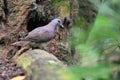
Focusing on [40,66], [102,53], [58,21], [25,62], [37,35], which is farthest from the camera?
[58,21]

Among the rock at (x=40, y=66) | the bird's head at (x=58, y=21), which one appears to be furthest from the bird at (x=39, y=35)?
the rock at (x=40, y=66)

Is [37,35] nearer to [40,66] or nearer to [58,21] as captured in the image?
[58,21]

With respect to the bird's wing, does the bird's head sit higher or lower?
higher

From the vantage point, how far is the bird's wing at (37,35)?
641 cm

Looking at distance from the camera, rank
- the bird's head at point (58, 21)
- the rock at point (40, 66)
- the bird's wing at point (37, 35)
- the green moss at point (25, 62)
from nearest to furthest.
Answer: the rock at point (40, 66) → the green moss at point (25, 62) → the bird's wing at point (37, 35) → the bird's head at point (58, 21)

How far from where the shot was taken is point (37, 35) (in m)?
6.44

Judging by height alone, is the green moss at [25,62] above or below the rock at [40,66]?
below

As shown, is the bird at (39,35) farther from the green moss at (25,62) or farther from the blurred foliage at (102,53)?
the blurred foliage at (102,53)

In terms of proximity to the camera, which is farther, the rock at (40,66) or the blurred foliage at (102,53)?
the rock at (40,66)

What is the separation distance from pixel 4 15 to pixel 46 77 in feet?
12.0

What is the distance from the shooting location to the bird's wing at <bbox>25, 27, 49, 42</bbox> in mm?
6406

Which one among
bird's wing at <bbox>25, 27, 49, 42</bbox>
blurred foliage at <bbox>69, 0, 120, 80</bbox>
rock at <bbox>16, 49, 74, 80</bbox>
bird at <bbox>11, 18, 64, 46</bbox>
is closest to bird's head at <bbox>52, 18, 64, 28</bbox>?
bird at <bbox>11, 18, 64, 46</bbox>

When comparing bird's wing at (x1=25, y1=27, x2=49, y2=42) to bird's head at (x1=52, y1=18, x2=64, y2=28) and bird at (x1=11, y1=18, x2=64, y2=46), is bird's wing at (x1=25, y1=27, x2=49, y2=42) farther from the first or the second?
bird's head at (x1=52, y1=18, x2=64, y2=28)

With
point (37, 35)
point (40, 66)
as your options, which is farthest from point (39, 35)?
point (40, 66)
